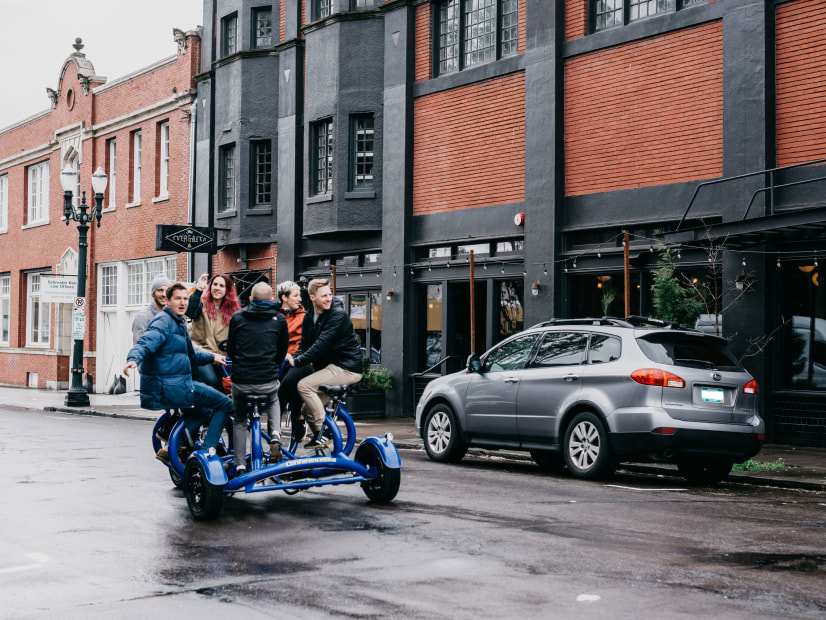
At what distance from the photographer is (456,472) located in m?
12.0

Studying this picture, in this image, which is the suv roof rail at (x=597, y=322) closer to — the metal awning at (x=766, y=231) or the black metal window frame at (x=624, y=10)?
the metal awning at (x=766, y=231)

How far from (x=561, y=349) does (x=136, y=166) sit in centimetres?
2302

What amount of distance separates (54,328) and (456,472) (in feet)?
89.7

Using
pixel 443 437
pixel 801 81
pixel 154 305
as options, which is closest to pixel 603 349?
pixel 443 437

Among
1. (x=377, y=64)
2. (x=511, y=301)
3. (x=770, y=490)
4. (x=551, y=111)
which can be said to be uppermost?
(x=377, y=64)

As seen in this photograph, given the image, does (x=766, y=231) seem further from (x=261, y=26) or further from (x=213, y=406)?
(x=261, y=26)

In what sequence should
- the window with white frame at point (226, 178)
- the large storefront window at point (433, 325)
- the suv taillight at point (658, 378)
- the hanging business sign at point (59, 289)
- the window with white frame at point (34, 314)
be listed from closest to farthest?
the suv taillight at point (658, 378) → the large storefront window at point (433, 325) → the hanging business sign at point (59, 289) → the window with white frame at point (226, 178) → the window with white frame at point (34, 314)

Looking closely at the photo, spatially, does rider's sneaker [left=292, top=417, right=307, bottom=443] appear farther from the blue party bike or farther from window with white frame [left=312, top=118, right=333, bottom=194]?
window with white frame [left=312, top=118, right=333, bottom=194]

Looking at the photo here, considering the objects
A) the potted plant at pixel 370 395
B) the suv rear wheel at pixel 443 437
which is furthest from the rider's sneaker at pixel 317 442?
the potted plant at pixel 370 395

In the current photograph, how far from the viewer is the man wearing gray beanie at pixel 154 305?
33.6ft

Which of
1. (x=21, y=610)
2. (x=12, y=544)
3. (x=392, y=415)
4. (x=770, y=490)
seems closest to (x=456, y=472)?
(x=770, y=490)

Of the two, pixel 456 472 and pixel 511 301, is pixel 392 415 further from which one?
pixel 456 472

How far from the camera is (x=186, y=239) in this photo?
26484 millimetres

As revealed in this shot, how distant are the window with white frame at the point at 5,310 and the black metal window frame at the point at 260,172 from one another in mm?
17960
